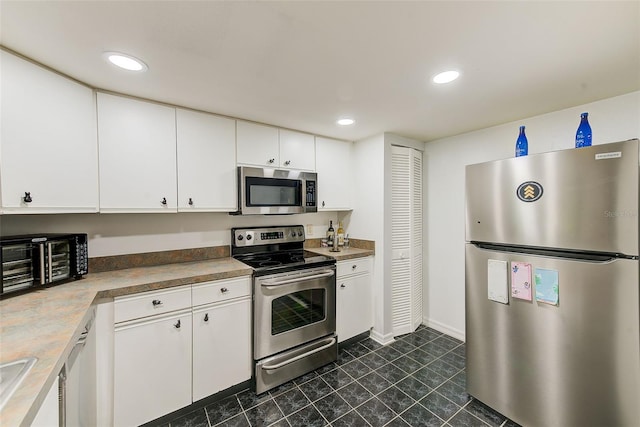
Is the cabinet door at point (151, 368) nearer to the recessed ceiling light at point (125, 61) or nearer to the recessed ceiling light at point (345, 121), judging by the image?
the recessed ceiling light at point (125, 61)

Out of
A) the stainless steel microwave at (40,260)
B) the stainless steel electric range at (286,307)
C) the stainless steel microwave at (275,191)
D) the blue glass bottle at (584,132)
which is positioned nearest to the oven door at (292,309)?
the stainless steel electric range at (286,307)

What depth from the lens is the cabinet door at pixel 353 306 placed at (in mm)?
2541

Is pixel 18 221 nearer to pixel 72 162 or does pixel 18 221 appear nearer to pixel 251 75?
pixel 72 162

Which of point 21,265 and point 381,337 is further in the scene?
point 381,337

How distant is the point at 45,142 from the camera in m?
1.42

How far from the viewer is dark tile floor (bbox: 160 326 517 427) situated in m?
1.71

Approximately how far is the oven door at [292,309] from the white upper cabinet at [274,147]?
41.3 inches

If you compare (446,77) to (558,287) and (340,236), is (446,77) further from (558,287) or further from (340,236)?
(340,236)

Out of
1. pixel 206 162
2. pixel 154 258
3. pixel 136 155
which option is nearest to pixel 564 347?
pixel 206 162

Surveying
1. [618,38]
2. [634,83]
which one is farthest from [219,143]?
[634,83]

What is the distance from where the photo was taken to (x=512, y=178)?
1619 mm

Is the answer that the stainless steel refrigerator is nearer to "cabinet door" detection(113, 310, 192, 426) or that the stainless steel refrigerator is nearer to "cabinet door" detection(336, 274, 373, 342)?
"cabinet door" detection(336, 274, 373, 342)

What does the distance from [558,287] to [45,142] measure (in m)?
2.99

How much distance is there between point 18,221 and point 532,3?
297 centimetres
